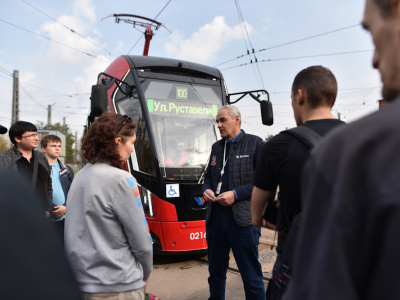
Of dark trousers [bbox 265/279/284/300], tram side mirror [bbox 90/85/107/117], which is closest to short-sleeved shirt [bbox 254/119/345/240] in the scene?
dark trousers [bbox 265/279/284/300]

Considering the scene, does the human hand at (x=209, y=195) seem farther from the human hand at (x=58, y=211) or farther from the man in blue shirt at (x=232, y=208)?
the human hand at (x=58, y=211)

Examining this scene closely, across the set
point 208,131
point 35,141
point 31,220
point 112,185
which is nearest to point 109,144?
point 112,185

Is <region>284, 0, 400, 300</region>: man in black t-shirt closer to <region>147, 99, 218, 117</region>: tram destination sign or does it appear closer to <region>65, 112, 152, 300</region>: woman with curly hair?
<region>65, 112, 152, 300</region>: woman with curly hair

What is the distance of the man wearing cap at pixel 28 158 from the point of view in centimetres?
353

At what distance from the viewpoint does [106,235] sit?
5.93 ft

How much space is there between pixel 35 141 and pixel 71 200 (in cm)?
→ 216

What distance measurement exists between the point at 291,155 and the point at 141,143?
12.4 feet

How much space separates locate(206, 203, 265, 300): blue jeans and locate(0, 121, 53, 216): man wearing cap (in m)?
1.85

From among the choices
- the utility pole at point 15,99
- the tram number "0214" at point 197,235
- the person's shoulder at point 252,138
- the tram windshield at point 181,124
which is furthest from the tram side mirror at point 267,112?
the utility pole at point 15,99

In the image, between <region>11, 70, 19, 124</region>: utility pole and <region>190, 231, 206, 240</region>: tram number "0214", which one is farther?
<region>11, 70, 19, 124</region>: utility pole

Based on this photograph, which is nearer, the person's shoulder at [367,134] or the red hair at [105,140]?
the person's shoulder at [367,134]

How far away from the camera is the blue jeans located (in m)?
2.97

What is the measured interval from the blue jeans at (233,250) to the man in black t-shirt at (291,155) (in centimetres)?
122

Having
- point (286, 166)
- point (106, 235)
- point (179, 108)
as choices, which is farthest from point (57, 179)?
point (286, 166)
